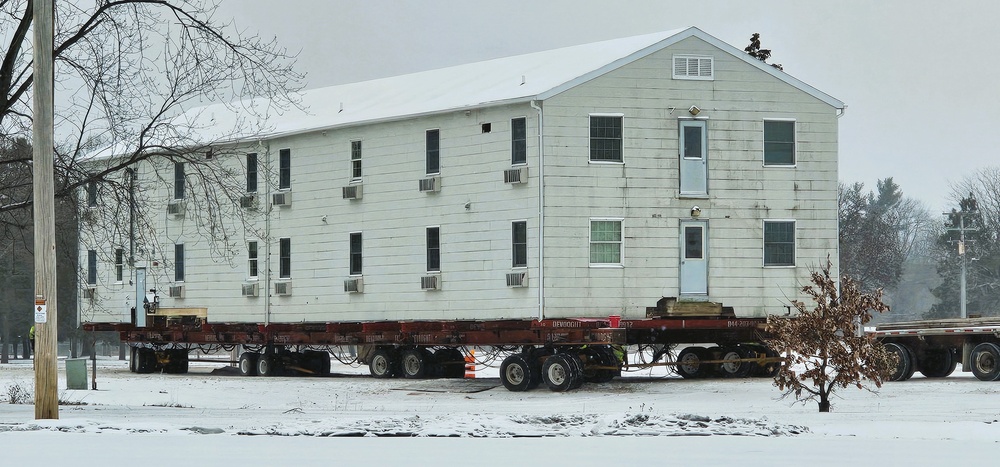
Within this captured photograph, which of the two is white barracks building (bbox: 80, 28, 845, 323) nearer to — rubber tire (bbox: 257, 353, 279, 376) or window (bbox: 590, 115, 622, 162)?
window (bbox: 590, 115, 622, 162)

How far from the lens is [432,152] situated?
35281 millimetres

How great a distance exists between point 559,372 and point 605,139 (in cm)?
561

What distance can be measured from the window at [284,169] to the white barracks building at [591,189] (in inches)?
75.1

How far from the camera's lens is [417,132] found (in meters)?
35.6

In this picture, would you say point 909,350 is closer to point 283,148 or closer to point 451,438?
point 283,148

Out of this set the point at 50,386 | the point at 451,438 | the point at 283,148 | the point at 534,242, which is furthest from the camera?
the point at 283,148

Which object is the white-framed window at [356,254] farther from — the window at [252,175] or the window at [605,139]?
the window at [605,139]

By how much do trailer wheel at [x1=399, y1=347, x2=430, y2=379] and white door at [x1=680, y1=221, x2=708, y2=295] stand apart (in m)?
6.95

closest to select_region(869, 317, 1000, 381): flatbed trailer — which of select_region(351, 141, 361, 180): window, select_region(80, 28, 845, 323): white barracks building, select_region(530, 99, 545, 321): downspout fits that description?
select_region(80, 28, 845, 323): white barracks building

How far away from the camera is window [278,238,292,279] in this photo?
39.2 meters

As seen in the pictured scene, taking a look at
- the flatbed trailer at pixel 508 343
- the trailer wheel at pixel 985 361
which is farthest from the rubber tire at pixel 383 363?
the trailer wheel at pixel 985 361

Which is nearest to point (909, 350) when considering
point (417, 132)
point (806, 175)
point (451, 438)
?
point (806, 175)

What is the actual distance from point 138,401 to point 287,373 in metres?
11.8

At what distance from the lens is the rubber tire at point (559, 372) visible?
30.5 m
